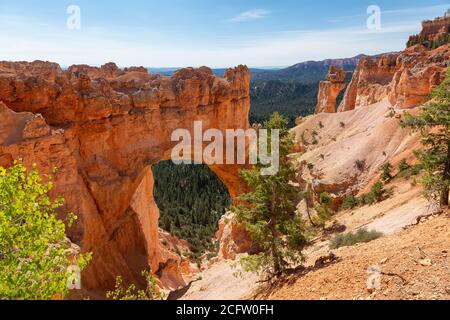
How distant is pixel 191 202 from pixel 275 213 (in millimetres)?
45326

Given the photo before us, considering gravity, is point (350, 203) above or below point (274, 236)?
below

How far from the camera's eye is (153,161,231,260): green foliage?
1921 inches

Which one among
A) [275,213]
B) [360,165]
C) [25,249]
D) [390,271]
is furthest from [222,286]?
[360,165]

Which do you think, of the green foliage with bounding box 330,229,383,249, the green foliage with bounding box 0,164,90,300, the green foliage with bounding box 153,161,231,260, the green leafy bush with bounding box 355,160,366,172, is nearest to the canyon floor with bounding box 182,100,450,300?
the green leafy bush with bounding box 355,160,366,172

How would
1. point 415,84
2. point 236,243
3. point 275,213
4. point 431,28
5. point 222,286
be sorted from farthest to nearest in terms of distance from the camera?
point 431,28
point 415,84
point 236,243
point 222,286
point 275,213

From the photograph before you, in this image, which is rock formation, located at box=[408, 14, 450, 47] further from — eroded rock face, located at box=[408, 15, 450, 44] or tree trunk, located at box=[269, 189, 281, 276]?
tree trunk, located at box=[269, 189, 281, 276]

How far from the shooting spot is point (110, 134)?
78.1ft

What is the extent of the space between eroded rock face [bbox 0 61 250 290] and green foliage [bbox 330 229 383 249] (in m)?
12.9

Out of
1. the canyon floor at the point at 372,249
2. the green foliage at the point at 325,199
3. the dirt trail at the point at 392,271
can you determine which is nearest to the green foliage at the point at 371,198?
the canyon floor at the point at 372,249

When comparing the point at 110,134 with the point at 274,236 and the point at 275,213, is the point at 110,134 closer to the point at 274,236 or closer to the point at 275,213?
the point at 275,213

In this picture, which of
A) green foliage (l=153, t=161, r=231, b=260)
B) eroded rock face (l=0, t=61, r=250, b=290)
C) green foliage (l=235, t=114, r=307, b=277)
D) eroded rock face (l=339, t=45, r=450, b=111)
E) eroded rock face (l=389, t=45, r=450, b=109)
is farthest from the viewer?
green foliage (l=153, t=161, r=231, b=260)
